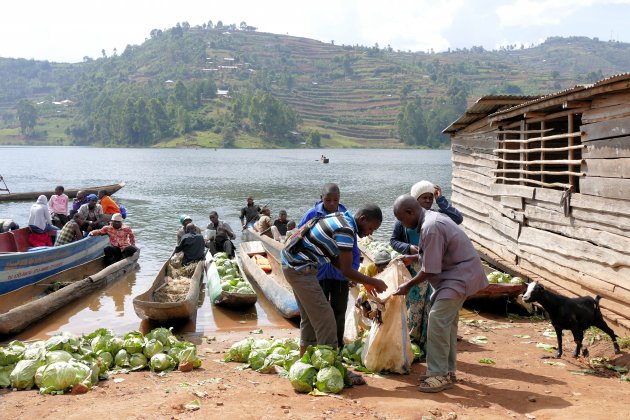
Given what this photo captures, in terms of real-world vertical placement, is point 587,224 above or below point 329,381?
above

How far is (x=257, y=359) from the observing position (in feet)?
23.0

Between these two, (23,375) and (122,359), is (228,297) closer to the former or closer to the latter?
(122,359)

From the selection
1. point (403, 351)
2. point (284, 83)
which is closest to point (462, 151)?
point (403, 351)

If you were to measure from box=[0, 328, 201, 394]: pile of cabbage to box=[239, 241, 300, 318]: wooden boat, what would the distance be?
142 inches

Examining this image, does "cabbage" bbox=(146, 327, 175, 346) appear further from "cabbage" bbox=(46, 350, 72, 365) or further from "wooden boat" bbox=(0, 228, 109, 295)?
"wooden boat" bbox=(0, 228, 109, 295)

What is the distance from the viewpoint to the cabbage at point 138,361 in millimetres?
7184

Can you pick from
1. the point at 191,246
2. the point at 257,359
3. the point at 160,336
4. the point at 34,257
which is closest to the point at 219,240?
the point at 191,246

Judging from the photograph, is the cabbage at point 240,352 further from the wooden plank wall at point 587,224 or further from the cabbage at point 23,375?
the wooden plank wall at point 587,224

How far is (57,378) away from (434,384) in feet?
12.5

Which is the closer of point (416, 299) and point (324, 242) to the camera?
point (324, 242)

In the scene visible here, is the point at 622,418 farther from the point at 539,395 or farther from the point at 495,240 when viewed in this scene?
the point at 495,240

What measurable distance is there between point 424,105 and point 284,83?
50597 mm

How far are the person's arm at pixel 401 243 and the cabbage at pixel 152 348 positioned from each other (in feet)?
10.1

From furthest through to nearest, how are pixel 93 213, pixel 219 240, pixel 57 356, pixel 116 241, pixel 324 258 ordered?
pixel 219 240, pixel 93 213, pixel 116 241, pixel 57 356, pixel 324 258
